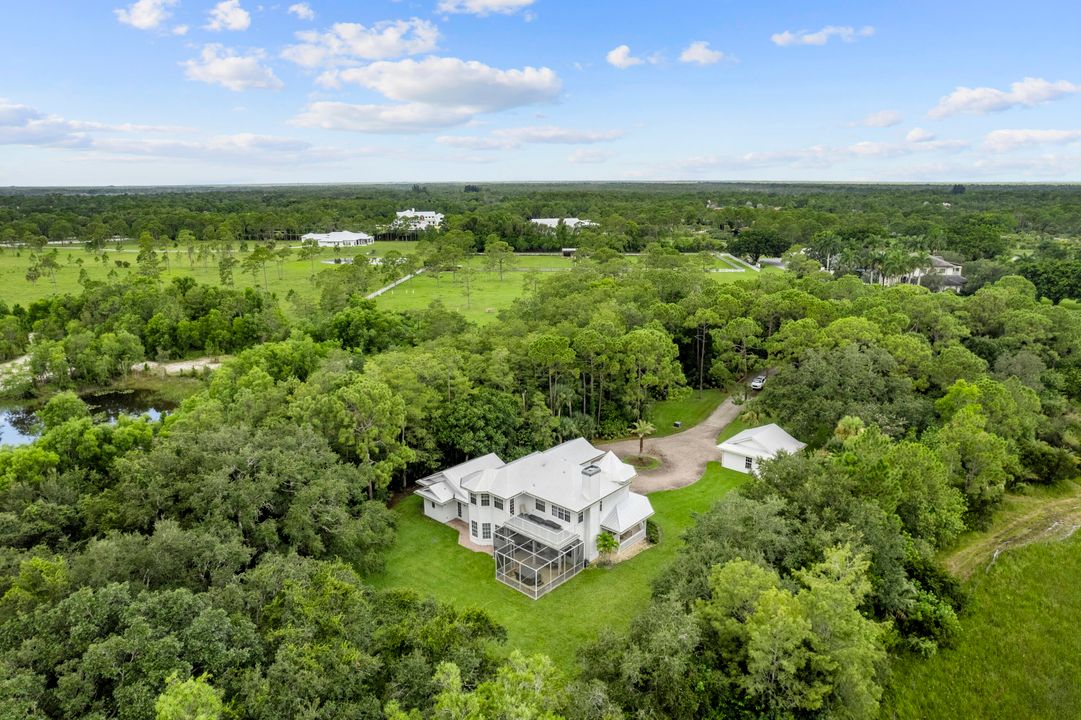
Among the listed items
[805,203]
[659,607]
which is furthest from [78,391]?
[805,203]

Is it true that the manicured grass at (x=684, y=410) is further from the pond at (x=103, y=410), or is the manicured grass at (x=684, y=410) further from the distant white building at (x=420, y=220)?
the distant white building at (x=420, y=220)

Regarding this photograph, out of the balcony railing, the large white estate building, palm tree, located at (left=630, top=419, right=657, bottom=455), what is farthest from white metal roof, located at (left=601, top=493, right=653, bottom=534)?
palm tree, located at (left=630, top=419, right=657, bottom=455)

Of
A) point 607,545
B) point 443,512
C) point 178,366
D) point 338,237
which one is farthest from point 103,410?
point 338,237

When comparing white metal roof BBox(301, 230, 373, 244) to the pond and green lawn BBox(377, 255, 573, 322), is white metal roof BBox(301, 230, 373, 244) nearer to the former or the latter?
Answer: green lawn BBox(377, 255, 573, 322)

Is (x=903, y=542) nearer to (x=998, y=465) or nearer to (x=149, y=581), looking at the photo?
(x=998, y=465)

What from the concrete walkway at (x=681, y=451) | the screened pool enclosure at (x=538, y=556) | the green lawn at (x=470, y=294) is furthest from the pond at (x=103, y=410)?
the concrete walkway at (x=681, y=451)
